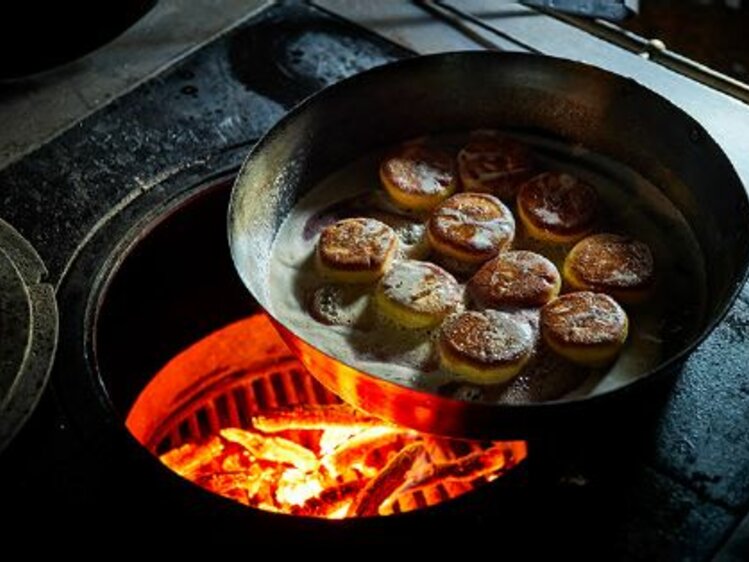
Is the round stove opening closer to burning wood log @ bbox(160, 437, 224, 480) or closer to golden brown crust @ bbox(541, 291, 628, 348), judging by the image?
burning wood log @ bbox(160, 437, 224, 480)

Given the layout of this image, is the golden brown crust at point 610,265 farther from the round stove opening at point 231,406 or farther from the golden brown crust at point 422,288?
the round stove opening at point 231,406

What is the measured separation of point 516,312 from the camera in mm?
2168

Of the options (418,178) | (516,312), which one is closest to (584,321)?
(516,312)

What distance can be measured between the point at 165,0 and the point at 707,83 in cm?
202

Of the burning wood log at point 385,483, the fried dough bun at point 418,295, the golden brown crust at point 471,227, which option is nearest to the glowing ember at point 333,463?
the burning wood log at point 385,483

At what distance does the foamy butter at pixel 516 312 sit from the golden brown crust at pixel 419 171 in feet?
0.25

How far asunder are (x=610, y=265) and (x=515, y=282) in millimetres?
238

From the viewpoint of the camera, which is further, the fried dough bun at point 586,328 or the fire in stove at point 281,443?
the fire in stove at point 281,443

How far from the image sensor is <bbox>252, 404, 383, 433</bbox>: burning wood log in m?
2.73

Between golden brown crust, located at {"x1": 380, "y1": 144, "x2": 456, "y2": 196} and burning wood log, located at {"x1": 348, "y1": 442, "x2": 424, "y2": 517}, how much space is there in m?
0.70

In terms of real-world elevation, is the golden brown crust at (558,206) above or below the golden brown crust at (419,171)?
above

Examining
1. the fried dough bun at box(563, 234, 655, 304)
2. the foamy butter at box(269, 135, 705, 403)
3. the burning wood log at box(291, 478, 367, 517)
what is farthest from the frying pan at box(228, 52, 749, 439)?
the burning wood log at box(291, 478, 367, 517)

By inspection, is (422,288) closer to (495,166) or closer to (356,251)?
(356,251)

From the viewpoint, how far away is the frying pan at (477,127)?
6.40 ft
